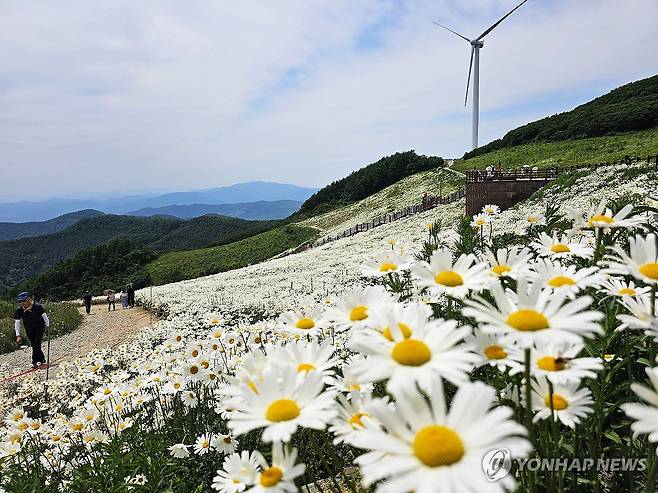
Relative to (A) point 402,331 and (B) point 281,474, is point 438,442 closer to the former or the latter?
(A) point 402,331

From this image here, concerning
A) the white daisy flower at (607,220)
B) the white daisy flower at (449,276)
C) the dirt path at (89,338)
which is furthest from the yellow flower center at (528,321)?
the dirt path at (89,338)

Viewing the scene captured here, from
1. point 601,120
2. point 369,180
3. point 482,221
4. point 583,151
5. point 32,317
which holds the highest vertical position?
point 601,120

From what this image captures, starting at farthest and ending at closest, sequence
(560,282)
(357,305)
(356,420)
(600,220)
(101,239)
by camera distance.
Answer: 1. (101,239)
2. (600,220)
3. (357,305)
4. (560,282)
5. (356,420)

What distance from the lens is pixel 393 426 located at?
114 centimetres

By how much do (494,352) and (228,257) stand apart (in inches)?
2297

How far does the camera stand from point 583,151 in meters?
46.8

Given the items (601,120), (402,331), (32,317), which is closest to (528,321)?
(402,331)

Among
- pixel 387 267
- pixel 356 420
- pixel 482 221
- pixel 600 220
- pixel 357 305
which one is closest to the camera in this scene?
pixel 356 420

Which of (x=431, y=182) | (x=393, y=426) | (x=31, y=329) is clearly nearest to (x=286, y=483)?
(x=393, y=426)

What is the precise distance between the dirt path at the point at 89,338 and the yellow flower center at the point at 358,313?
42.7 feet

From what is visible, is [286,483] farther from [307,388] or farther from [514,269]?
[514,269]

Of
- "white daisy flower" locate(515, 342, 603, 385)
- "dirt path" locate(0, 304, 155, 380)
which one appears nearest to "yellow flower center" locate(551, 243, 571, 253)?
"white daisy flower" locate(515, 342, 603, 385)

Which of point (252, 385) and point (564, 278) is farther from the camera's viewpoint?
point (564, 278)

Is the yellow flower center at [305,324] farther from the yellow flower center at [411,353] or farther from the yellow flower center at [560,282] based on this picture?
the yellow flower center at [560,282]
